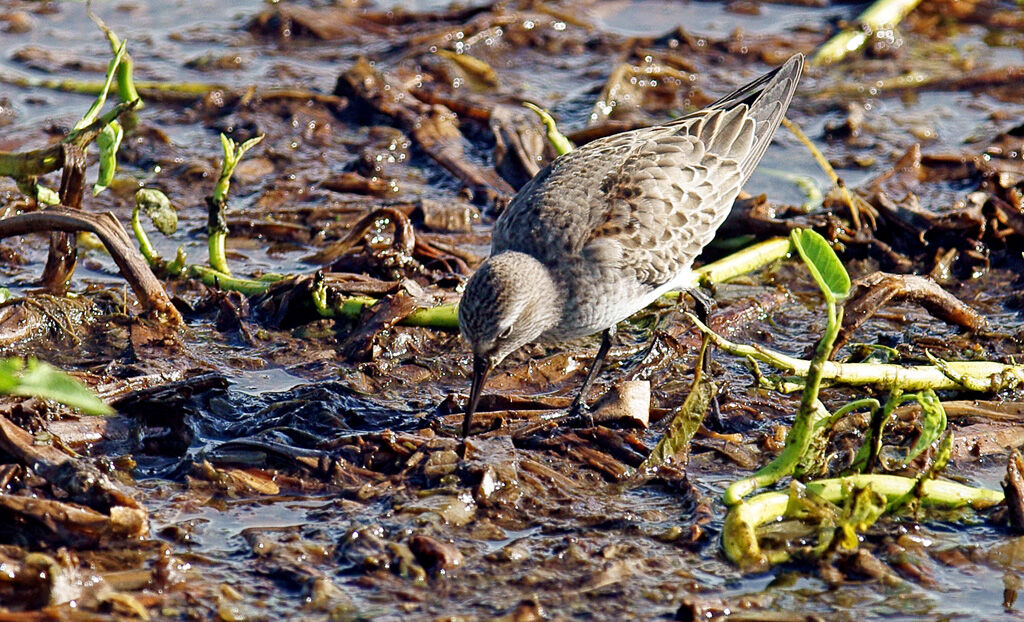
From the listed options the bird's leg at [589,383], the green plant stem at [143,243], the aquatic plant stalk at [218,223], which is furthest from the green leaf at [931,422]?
the green plant stem at [143,243]

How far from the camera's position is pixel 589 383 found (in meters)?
7.07

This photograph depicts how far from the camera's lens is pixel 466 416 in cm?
645

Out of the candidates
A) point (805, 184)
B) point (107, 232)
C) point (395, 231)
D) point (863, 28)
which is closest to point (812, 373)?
point (395, 231)

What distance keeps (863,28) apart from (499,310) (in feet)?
26.5

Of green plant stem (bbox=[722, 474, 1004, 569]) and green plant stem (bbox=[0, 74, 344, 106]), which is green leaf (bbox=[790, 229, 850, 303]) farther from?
green plant stem (bbox=[0, 74, 344, 106])

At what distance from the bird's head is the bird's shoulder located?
0.38m

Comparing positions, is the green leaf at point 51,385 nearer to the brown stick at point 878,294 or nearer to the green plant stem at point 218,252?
the green plant stem at point 218,252

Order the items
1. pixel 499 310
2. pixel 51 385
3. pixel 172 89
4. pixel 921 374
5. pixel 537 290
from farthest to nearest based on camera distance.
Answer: pixel 172 89 < pixel 537 290 < pixel 921 374 < pixel 499 310 < pixel 51 385

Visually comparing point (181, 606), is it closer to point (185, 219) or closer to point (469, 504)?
point (469, 504)

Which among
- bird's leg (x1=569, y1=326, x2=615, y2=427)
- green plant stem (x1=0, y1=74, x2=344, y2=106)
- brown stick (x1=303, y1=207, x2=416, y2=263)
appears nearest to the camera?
bird's leg (x1=569, y1=326, x2=615, y2=427)

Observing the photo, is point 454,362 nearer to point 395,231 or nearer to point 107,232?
point 395,231

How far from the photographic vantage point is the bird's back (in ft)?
23.3

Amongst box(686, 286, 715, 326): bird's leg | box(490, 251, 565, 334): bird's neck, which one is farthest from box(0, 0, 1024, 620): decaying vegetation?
box(490, 251, 565, 334): bird's neck

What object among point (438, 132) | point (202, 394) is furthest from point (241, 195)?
point (202, 394)
